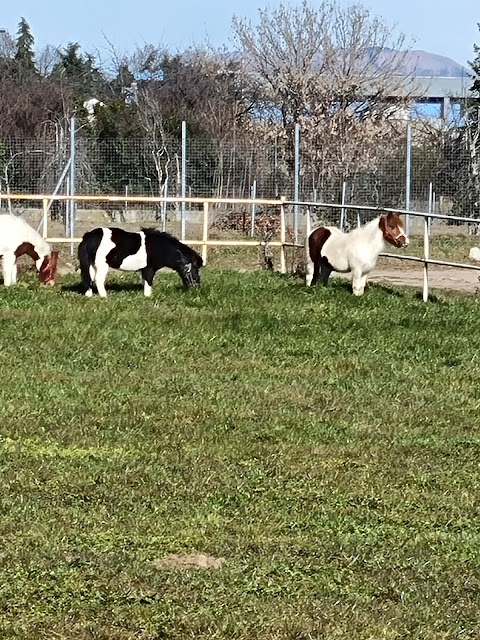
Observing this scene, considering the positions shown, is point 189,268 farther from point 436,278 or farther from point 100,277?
point 436,278

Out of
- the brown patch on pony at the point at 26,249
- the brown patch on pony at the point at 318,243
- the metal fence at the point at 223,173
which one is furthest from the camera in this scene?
the metal fence at the point at 223,173

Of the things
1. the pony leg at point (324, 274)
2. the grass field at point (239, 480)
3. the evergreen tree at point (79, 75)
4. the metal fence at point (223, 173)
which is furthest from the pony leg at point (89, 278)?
the evergreen tree at point (79, 75)

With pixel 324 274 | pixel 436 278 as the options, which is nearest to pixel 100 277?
pixel 324 274

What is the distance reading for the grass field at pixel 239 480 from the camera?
395cm

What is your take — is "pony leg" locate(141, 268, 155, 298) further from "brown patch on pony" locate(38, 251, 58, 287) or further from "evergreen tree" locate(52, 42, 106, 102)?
"evergreen tree" locate(52, 42, 106, 102)

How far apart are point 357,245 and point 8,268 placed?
14.3 feet

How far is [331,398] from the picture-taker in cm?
764

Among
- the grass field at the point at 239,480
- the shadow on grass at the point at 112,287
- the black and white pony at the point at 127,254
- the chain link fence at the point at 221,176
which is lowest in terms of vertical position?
the grass field at the point at 239,480

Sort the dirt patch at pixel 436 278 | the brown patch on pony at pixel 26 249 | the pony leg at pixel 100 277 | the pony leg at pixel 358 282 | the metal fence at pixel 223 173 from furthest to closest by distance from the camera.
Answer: the metal fence at pixel 223 173 → the dirt patch at pixel 436 278 → the brown patch on pony at pixel 26 249 → the pony leg at pixel 358 282 → the pony leg at pixel 100 277

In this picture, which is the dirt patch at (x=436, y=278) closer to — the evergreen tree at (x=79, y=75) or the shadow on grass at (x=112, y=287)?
the shadow on grass at (x=112, y=287)

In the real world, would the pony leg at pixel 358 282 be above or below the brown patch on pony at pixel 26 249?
below

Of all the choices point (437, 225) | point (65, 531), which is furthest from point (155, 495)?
point (437, 225)

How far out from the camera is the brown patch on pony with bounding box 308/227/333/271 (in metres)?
13.4

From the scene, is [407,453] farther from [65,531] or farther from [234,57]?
[234,57]
